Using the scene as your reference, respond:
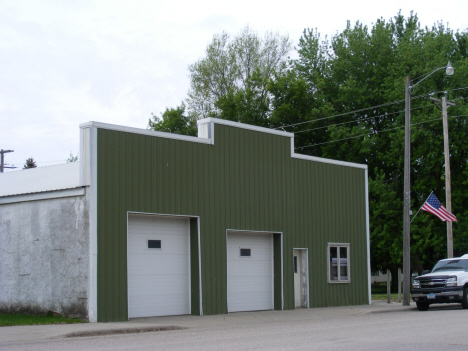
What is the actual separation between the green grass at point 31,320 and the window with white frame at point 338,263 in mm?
11441

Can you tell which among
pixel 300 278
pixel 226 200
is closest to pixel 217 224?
pixel 226 200

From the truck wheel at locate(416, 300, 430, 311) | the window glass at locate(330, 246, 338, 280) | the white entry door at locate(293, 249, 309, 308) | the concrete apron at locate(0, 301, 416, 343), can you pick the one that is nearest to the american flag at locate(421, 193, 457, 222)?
the window glass at locate(330, 246, 338, 280)

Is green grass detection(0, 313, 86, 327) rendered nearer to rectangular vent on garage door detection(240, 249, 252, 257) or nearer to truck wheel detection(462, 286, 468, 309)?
rectangular vent on garage door detection(240, 249, 252, 257)

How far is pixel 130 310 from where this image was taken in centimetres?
1908

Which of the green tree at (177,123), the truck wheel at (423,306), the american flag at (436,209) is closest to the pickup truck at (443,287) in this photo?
the truck wheel at (423,306)

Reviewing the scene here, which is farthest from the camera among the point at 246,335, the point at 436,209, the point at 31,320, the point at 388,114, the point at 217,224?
the point at 388,114

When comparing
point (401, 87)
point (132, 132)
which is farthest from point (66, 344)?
point (401, 87)

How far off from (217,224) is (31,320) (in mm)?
6823

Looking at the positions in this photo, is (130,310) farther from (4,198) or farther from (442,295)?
(442,295)

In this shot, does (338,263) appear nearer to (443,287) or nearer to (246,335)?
(443,287)

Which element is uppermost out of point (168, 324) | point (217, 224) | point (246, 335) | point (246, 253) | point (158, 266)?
point (217, 224)

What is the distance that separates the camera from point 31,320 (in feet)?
56.7

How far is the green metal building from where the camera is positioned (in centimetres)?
1838

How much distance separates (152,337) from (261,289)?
9.69m
